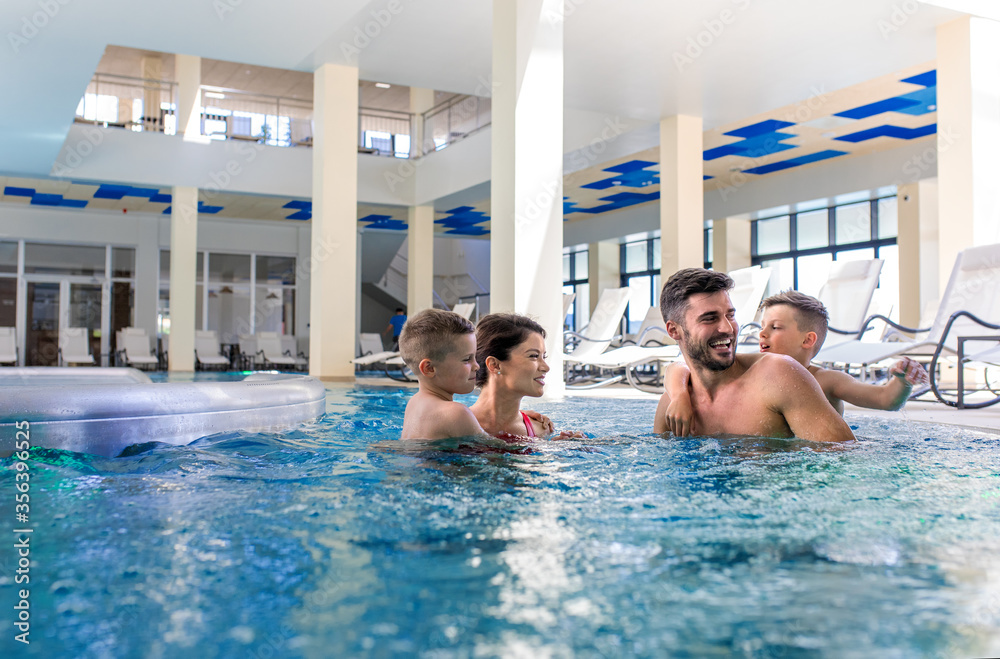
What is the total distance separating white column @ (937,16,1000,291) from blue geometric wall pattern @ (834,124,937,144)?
4.34 meters

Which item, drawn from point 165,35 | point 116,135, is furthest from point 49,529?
point 116,135

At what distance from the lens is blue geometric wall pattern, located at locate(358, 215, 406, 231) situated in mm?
17600

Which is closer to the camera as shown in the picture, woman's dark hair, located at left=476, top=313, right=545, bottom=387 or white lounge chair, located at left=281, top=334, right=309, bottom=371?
woman's dark hair, located at left=476, top=313, right=545, bottom=387

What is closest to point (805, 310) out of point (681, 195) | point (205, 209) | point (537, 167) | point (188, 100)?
point (537, 167)

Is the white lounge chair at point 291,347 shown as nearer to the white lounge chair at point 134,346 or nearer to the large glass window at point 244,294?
the large glass window at point 244,294

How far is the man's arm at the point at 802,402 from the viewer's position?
91.7 inches

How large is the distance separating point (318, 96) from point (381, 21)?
6.49 feet

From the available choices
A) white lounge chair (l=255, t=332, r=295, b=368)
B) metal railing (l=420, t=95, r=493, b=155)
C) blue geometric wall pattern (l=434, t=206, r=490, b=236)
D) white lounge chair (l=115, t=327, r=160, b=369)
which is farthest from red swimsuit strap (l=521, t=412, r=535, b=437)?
white lounge chair (l=255, t=332, r=295, b=368)

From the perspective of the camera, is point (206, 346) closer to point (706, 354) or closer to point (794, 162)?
point (794, 162)

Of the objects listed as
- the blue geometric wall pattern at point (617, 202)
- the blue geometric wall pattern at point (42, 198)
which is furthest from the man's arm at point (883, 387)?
the blue geometric wall pattern at point (42, 198)

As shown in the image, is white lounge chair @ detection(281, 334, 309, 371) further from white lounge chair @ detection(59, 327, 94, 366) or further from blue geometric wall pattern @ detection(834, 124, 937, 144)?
blue geometric wall pattern @ detection(834, 124, 937, 144)

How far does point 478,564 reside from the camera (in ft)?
4.35

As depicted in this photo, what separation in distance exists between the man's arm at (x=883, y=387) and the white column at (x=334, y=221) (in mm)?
7141

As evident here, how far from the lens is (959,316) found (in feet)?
16.3
